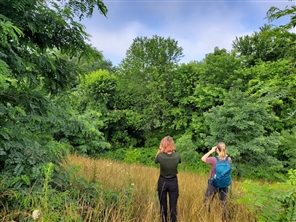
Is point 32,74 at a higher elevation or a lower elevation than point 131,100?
lower

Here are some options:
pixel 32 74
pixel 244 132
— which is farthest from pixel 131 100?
pixel 32 74

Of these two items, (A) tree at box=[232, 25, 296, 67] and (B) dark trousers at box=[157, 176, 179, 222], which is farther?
(A) tree at box=[232, 25, 296, 67]

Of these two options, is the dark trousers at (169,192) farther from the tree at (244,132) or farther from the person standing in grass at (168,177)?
the tree at (244,132)

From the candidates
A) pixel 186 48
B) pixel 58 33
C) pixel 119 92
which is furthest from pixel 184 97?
pixel 58 33

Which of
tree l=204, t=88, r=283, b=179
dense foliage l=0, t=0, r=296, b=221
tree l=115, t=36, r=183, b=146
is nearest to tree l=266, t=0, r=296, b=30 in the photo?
dense foliage l=0, t=0, r=296, b=221

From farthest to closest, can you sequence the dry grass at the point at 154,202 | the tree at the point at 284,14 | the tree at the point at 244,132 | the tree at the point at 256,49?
the tree at the point at 256,49
the tree at the point at 244,132
the tree at the point at 284,14
the dry grass at the point at 154,202

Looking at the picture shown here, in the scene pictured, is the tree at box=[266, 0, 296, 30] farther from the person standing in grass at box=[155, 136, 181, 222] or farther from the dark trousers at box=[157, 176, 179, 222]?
the dark trousers at box=[157, 176, 179, 222]

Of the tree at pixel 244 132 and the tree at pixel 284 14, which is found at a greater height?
the tree at pixel 284 14

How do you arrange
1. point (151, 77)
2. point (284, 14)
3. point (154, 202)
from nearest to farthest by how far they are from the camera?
point (154, 202)
point (284, 14)
point (151, 77)

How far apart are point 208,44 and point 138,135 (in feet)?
31.1

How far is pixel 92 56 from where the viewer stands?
3.61 meters

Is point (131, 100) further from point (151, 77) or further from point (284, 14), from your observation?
point (284, 14)

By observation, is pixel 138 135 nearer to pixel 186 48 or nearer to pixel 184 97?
pixel 184 97

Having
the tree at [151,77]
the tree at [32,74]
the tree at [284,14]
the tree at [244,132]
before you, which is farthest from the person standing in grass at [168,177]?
the tree at [151,77]
